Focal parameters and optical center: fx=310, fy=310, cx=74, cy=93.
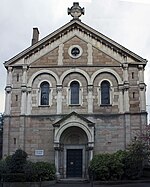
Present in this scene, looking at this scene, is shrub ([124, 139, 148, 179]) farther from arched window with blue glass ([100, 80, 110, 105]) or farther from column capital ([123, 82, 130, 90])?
column capital ([123, 82, 130, 90])

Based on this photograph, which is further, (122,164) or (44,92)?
(44,92)

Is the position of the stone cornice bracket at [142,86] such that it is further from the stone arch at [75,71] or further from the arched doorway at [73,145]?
the arched doorway at [73,145]

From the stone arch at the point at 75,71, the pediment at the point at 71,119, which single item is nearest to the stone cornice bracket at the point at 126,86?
the stone arch at the point at 75,71

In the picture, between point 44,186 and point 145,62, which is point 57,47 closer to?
point 145,62

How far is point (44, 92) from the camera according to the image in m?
30.0

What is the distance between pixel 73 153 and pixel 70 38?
11367mm

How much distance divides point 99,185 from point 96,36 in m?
14.7

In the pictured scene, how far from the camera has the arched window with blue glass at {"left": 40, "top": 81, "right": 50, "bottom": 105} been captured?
29734 millimetres

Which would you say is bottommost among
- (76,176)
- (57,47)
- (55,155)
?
(76,176)

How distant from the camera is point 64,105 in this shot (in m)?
29.3

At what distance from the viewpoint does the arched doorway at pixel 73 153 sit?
28188mm

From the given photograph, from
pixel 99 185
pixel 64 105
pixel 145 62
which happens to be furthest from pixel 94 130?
pixel 145 62

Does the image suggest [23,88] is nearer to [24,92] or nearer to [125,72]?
[24,92]

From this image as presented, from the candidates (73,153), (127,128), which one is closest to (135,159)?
(127,128)
